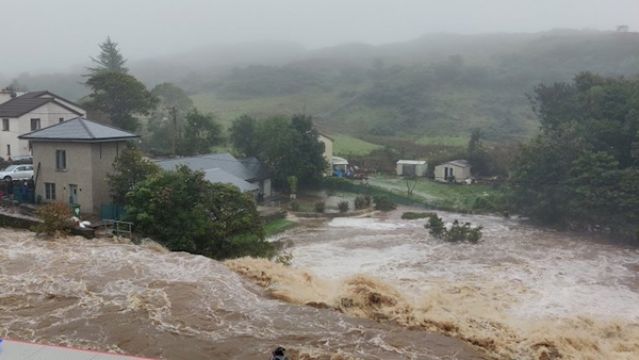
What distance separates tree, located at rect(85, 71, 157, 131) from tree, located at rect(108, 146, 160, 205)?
19.7m

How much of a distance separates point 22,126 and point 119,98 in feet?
28.6

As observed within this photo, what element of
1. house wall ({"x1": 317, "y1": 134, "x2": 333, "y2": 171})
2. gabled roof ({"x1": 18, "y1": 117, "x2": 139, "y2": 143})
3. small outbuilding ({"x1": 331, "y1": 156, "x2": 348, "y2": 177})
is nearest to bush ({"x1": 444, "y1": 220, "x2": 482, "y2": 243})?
gabled roof ({"x1": 18, "y1": 117, "x2": 139, "y2": 143})

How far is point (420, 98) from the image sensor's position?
3393 inches

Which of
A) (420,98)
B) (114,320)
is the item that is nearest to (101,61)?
(420,98)

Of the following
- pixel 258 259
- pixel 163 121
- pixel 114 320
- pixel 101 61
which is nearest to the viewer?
pixel 114 320

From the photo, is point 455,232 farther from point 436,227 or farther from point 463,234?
point 436,227

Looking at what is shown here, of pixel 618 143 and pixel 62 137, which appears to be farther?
pixel 618 143

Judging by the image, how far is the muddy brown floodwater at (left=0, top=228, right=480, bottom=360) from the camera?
12.0 m

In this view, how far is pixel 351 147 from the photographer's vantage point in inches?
2242

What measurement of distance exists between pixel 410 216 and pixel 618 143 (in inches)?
465

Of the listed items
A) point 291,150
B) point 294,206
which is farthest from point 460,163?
point 294,206

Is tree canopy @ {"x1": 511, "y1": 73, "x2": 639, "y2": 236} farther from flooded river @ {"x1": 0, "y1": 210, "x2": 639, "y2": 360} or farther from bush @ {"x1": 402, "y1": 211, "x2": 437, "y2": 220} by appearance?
flooded river @ {"x1": 0, "y1": 210, "x2": 639, "y2": 360}

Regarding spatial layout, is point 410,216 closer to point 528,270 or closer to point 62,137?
point 528,270

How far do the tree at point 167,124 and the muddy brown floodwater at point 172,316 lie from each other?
25.2m
